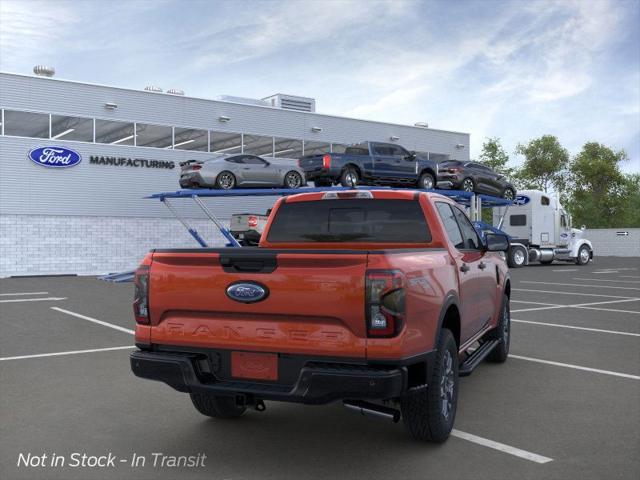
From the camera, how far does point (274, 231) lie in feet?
19.7

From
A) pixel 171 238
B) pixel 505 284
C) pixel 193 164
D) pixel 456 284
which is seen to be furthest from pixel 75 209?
pixel 456 284

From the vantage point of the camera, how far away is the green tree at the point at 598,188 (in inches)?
2778

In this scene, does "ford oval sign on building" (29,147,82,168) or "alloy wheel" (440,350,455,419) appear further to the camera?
"ford oval sign on building" (29,147,82,168)

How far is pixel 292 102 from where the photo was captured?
34.7 m

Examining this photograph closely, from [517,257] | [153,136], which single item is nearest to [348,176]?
[153,136]

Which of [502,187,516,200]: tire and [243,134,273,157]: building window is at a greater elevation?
[243,134,273,157]: building window

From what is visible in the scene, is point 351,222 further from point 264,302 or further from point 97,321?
point 97,321

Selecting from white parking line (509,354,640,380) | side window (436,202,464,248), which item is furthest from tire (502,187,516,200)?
side window (436,202,464,248)

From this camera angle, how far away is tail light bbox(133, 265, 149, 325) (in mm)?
4605

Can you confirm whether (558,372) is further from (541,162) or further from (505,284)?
(541,162)

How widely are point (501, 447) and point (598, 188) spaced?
73946 mm

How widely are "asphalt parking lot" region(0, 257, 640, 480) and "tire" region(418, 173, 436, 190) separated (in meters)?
15.5

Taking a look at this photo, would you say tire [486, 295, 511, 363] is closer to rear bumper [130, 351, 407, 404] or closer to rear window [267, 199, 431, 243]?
rear window [267, 199, 431, 243]

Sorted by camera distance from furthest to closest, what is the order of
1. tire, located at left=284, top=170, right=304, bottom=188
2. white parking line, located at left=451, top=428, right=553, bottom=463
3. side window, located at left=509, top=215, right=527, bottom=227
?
side window, located at left=509, top=215, right=527, bottom=227
tire, located at left=284, top=170, right=304, bottom=188
white parking line, located at left=451, top=428, right=553, bottom=463
